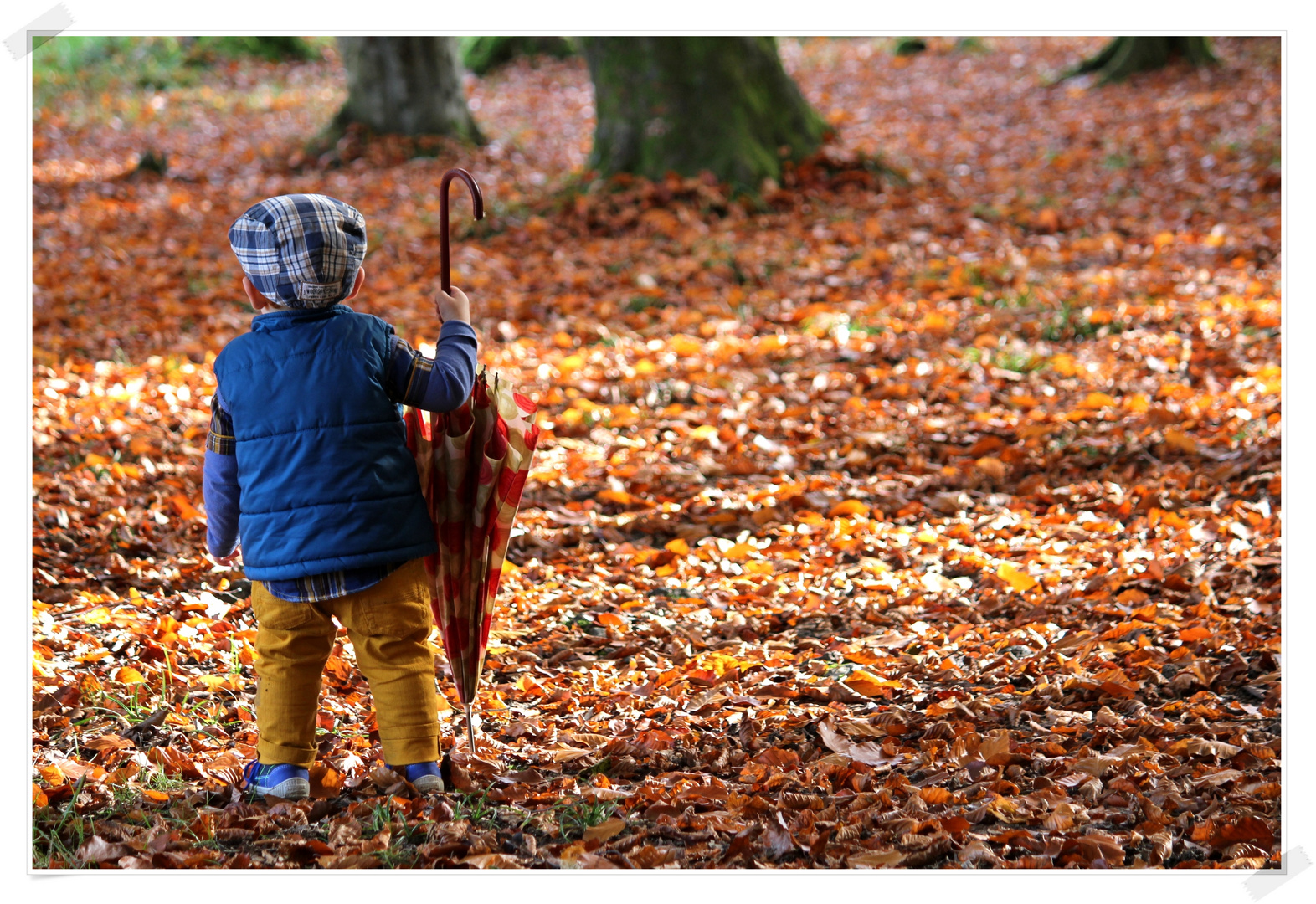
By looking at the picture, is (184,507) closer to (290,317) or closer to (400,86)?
(290,317)

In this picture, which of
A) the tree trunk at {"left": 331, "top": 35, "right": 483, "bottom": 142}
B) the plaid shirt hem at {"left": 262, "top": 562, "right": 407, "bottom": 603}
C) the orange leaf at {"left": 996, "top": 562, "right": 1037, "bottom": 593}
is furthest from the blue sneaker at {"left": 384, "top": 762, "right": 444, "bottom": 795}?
the tree trunk at {"left": 331, "top": 35, "right": 483, "bottom": 142}

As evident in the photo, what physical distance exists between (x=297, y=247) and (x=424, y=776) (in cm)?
127

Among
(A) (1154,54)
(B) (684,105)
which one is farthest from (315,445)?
(A) (1154,54)

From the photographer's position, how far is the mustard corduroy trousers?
272 centimetres

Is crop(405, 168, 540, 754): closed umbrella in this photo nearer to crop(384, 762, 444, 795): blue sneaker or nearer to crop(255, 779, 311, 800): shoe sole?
crop(384, 762, 444, 795): blue sneaker

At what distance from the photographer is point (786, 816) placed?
2740mm

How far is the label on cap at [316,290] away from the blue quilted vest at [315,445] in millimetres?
43

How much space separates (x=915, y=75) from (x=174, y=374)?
13263 millimetres

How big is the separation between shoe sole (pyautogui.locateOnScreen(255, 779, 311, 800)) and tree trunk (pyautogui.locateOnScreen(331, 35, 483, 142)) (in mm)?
10904

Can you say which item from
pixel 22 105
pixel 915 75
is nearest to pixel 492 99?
pixel 915 75

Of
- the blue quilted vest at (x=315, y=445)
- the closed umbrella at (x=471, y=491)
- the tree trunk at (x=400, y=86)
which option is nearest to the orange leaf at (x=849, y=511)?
the closed umbrella at (x=471, y=491)

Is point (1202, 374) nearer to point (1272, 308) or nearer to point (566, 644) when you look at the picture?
point (1272, 308)

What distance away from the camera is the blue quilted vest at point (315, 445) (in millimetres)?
2602

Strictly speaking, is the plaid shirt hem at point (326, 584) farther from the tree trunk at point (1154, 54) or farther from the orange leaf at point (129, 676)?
the tree trunk at point (1154, 54)
